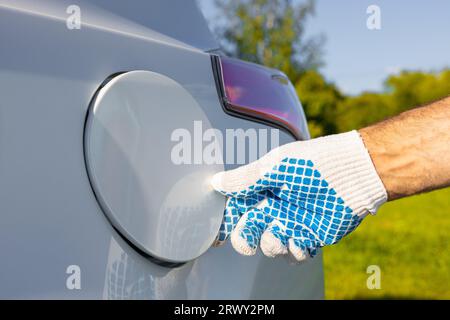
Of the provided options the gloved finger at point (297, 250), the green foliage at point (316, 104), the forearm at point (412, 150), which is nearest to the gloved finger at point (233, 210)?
the gloved finger at point (297, 250)

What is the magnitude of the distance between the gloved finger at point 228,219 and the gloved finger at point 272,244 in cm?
10

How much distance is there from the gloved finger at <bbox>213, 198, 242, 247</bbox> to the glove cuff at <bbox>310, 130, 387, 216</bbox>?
276 mm

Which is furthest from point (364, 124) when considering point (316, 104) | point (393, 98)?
point (393, 98)

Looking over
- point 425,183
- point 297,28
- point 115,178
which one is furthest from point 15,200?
point 297,28

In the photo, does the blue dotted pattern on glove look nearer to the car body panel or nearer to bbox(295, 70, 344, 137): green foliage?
the car body panel

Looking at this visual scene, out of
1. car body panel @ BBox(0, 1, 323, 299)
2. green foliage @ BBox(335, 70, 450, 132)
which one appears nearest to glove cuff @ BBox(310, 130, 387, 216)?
car body panel @ BBox(0, 1, 323, 299)

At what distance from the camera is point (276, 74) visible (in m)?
2.01

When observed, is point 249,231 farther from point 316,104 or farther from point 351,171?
point 316,104

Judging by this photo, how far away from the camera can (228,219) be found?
177 cm

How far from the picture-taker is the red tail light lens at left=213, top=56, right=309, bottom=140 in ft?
5.77

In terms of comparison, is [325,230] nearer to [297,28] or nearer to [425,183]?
[425,183]

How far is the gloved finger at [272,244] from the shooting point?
1669 mm

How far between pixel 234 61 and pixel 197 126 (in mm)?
346

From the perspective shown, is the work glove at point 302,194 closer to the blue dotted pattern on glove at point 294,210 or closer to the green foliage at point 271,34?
the blue dotted pattern on glove at point 294,210
